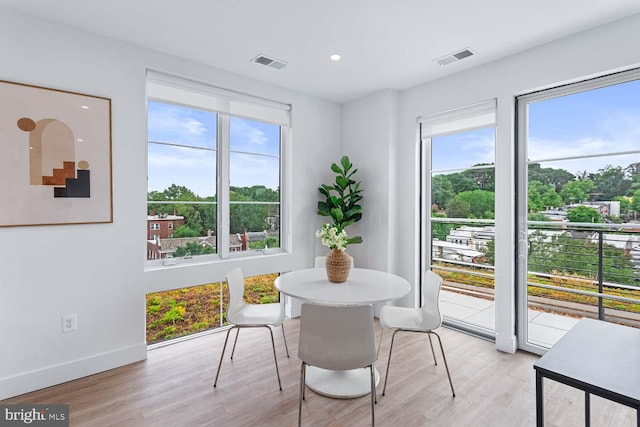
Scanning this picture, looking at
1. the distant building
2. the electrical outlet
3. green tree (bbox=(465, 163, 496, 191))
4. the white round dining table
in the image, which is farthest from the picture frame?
green tree (bbox=(465, 163, 496, 191))

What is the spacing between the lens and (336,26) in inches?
104

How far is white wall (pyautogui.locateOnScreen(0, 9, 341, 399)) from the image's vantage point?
7.94 ft

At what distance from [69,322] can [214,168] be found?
1.89 m

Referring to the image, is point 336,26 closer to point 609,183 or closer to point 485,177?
point 485,177

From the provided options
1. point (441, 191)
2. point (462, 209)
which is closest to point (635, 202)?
point (462, 209)

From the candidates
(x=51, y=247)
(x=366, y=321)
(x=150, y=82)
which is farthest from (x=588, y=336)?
(x=150, y=82)

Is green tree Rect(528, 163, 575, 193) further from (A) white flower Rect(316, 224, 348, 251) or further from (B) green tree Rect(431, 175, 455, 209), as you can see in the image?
(A) white flower Rect(316, 224, 348, 251)

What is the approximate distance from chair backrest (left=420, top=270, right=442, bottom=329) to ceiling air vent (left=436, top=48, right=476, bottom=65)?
6.85ft

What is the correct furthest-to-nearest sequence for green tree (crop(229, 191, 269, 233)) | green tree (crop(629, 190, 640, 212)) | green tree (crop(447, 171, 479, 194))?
green tree (crop(229, 191, 269, 233))
green tree (crop(447, 171, 479, 194))
green tree (crop(629, 190, 640, 212))

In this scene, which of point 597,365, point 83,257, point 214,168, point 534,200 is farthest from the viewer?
point 214,168

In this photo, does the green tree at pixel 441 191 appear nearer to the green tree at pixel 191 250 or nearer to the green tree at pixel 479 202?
the green tree at pixel 479 202

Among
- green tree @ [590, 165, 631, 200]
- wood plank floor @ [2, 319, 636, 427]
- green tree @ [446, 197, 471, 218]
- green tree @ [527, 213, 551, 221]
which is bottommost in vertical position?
wood plank floor @ [2, 319, 636, 427]

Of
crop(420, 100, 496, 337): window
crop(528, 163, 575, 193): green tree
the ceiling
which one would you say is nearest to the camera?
the ceiling

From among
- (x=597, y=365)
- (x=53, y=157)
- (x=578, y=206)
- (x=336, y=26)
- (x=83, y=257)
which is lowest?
(x=597, y=365)
